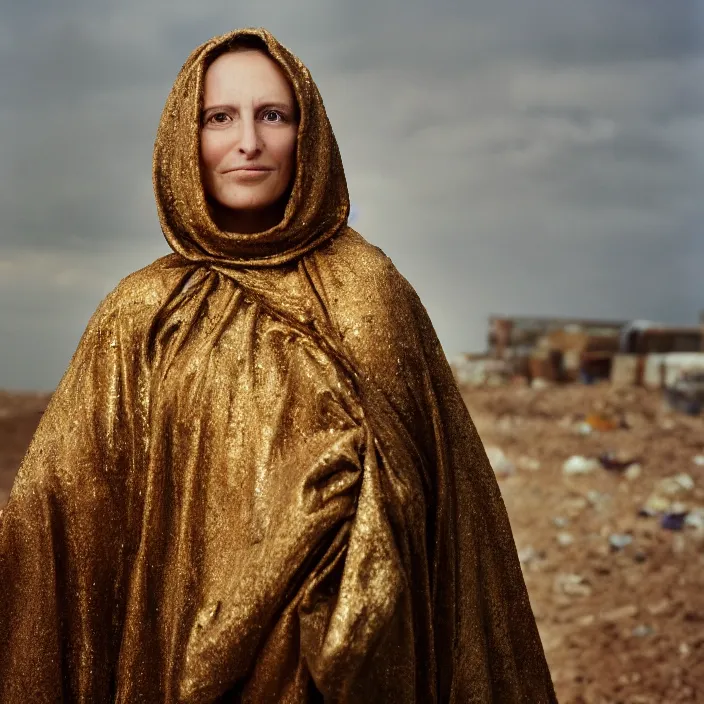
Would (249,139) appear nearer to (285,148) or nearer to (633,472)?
(285,148)

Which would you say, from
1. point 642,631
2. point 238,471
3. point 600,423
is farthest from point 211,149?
point 600,423

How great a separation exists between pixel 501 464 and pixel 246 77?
12.4ft

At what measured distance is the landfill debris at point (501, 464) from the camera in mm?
6039

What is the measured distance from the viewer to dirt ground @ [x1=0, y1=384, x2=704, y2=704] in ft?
15.6

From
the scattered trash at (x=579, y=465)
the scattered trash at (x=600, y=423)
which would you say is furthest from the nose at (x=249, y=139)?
the scattered trash at (x=600, y=423)

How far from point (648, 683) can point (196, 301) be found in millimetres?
2881

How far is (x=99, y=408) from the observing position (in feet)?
8.52

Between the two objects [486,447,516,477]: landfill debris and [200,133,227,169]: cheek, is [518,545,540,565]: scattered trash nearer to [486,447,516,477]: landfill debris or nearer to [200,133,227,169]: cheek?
[486,447,516,477]: landfill debris

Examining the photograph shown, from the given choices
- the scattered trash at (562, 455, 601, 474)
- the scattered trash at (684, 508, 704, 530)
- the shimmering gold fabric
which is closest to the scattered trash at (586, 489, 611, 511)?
the scattered trash at (562, 455, 601, 474)

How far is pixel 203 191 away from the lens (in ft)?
8.61

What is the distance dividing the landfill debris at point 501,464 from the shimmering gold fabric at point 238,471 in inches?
130

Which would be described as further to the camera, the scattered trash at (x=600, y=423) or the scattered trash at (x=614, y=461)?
the scattered trash at (x=600, y=423)

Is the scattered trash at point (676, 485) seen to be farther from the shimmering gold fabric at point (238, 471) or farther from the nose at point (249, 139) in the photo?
the nose at point (249, 139)

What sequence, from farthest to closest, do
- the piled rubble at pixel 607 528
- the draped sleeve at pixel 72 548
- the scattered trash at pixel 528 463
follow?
the scattered trash at pixel 528 463
the piled rubble at pixel 607 528
the draped sleeve at pixel 72 548
